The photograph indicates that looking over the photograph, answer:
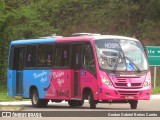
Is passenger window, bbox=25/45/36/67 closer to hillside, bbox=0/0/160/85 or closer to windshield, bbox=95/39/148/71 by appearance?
windshield, bbox=95/39/148/71

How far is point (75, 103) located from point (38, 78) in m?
2.13

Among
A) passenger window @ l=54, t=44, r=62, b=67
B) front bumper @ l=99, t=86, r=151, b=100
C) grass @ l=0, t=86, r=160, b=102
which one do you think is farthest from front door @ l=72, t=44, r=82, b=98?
grass @ l=0, t=86, r=160, b=102

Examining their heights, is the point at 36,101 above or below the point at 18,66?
below

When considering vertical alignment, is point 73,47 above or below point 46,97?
above

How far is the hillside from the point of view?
162ft

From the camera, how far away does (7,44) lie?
4953 cm

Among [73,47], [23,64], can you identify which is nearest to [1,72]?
[23,64]

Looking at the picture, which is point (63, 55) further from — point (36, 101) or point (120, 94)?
point (120, 94)

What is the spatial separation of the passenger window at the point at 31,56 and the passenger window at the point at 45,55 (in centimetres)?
45

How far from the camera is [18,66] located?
2878 centimetres

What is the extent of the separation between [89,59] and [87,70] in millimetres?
470

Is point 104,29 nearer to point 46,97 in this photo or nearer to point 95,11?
point 95,11

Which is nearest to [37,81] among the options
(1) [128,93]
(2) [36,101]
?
(2) [36,101]

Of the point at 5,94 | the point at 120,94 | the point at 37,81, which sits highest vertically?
the point at 37,81
